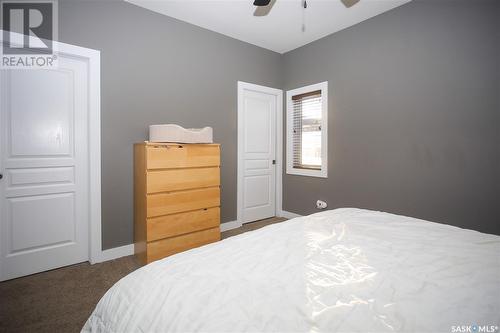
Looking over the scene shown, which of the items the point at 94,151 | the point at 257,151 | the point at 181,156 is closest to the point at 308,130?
the point at 257,151

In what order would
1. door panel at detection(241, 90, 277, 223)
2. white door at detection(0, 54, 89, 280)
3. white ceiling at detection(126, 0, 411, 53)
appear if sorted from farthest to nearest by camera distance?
door panel at detection(241, 90, 277, 223) < white ceiling at detection(126, 0, 411, 53) < white door at detection(0, 54, 89, 280)

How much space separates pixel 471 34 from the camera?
2.12 meters

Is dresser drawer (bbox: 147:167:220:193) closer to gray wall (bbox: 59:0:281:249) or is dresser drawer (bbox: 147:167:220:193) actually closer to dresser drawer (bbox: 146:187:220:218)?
dresser drawer (bbox: 146:187:220:218)

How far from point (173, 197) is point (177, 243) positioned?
450 mm

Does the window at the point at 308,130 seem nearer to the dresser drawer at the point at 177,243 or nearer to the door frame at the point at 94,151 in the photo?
the dresser drawer at the point at 177,243

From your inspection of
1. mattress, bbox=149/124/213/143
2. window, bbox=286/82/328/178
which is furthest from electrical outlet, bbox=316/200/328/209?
mattress, bbox=149/124/213/143

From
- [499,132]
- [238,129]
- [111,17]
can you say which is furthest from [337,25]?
[111,17]

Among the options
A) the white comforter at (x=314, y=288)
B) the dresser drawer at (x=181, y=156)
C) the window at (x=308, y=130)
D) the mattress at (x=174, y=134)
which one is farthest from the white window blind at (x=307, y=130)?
the white comforter at (x=314, y=288)

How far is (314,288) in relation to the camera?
2.50 feet

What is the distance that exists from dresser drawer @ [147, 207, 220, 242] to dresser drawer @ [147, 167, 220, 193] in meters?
0.26

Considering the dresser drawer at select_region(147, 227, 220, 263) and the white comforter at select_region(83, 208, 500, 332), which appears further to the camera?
the dresser drawer at select_region(147, 227, 220, 263)

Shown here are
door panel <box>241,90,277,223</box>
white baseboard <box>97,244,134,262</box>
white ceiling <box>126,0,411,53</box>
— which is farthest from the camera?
door panel <box>241,90,277,223</box>

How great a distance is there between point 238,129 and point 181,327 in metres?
2.87

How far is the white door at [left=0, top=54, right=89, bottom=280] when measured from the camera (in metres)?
2.03
